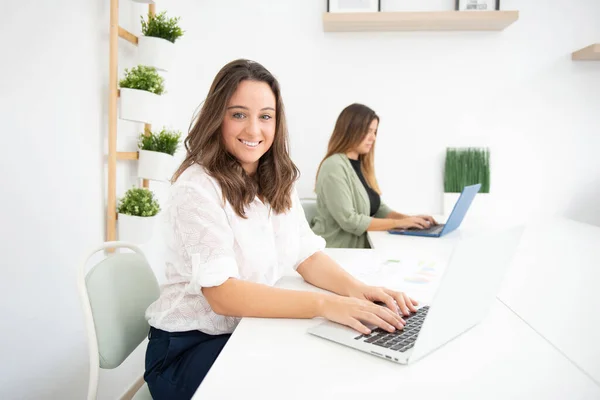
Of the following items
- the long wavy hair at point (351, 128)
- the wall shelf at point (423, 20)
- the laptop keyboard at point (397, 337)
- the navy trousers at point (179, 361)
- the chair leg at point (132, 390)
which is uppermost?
the wall shelf at point (423, 20)

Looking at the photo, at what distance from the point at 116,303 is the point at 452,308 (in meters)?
0.82

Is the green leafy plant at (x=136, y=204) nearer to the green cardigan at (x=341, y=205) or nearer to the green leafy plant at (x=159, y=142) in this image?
the green leafy plant at (x=159, y=142)

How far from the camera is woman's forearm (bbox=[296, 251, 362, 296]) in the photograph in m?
1.27

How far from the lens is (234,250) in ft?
4.04

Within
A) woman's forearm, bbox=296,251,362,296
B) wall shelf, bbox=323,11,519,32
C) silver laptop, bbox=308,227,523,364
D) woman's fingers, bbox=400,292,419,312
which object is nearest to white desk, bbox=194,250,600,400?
silver laptop, bbox=308,227,523,364

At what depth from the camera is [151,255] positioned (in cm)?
278

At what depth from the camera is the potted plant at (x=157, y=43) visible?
2.27 metres

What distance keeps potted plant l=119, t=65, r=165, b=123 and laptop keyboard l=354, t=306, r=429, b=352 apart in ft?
5.16

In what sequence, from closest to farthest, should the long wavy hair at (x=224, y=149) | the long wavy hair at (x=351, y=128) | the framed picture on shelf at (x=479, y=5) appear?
1. the long wavy hair at (x=224, y=149)
2. the long wavy hair at (x=351, y=128)
3. the framed picture on shelf at (x=479, y=5)

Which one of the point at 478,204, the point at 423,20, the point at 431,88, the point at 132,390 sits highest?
the point at 423,20

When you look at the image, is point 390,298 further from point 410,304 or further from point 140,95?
point 140,95

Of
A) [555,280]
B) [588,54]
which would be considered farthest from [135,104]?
[588,54]

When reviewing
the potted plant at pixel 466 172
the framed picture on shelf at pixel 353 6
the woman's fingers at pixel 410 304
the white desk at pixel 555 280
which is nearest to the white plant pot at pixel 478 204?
the potted plant at pixel 466 172

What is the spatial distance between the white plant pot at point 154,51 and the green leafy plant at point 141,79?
0.07 m
